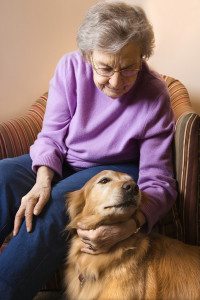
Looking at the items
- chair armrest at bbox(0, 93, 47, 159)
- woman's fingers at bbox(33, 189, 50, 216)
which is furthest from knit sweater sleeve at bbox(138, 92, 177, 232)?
chair armrest at bbox(0, 93, 47, 159)

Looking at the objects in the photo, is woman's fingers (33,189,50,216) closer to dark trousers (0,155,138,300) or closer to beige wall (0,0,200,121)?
dark trousers (0,155,138,300)

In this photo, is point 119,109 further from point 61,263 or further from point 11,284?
point 11,284

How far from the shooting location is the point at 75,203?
1266 mm

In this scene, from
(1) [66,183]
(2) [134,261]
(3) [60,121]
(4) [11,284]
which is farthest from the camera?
(3) [60,121]

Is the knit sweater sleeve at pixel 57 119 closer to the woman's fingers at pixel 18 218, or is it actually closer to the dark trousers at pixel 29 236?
the dark trousers at pixel 29 236

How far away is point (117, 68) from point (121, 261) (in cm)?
62

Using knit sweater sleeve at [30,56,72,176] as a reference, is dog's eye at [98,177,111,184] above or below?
below

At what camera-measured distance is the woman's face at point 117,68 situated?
1225 mm

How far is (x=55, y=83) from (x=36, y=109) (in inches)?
19.1

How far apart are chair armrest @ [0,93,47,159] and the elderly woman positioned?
10.8 inches

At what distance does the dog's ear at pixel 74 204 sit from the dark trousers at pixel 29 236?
20mm

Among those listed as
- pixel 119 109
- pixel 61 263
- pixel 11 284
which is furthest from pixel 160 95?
pixel 11 284

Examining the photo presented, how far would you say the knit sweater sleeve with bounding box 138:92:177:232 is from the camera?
4.36 ft

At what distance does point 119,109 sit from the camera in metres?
1.40
